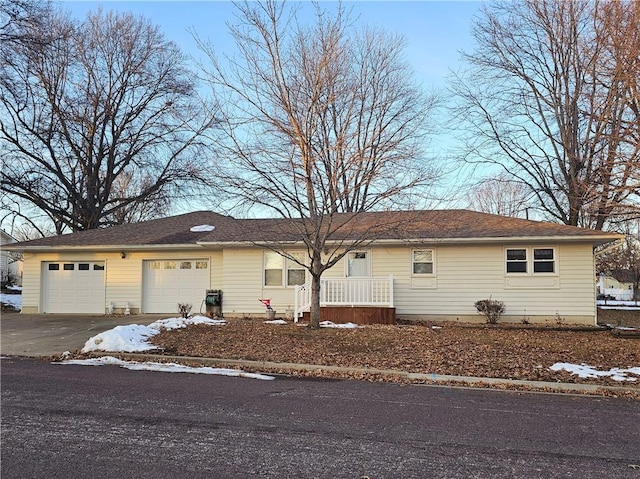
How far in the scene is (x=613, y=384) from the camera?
796 cm

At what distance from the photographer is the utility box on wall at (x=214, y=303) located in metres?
17.6

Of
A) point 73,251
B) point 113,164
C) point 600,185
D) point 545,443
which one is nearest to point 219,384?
point 545,443

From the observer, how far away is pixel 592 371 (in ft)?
28.8

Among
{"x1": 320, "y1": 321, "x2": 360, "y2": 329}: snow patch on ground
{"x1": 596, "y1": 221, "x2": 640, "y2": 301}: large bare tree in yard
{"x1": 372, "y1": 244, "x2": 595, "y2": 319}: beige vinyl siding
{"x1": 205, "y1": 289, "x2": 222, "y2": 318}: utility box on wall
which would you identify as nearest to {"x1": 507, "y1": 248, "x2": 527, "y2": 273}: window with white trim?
{"x1": 372, "y1": 244, "x2": 595, "y2": 319}: beige vinyl siding

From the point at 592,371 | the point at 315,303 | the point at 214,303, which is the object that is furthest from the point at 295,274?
the point at 592,371

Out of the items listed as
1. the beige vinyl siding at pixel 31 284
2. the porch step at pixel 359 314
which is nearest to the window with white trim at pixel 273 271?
the porch step at pixel 359 314

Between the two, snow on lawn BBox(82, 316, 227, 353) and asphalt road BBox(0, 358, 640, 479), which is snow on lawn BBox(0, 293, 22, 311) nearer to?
snow on lawn BBox(82, 316, 227, 353)

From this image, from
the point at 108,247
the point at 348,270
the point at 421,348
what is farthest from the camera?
the point at 108,247

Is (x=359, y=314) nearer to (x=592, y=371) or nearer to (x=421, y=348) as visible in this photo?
(x=421, y=348)

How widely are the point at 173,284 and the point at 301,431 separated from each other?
47.9ft

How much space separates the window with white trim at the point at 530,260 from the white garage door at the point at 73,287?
14802mm

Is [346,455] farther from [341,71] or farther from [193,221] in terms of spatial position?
[193,221]

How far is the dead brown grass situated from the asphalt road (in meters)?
1.60

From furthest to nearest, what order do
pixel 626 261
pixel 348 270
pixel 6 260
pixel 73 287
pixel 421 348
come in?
pixel 6 260 → pixel 626 261 → pixel 73 287 → pixel 348 270 → pixel 421 348
